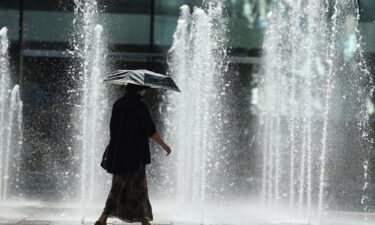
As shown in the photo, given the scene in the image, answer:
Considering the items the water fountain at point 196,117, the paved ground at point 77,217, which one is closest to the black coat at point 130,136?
the paved ground at point 77,217

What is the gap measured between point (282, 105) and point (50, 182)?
17.1 feet

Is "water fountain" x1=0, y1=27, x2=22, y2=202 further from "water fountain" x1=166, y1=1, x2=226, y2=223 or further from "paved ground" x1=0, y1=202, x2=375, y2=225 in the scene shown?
"water fountain" x1=166, y1=1, x2=226, y2=223

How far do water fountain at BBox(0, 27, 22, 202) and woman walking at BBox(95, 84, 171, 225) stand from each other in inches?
180

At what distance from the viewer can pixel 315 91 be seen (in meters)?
14.4

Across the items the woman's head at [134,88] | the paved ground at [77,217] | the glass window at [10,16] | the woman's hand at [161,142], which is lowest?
the paved ground at [77,217]

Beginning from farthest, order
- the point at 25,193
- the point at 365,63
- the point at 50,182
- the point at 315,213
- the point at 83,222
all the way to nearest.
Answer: the point at 365,63, the point at 50,182, the point at 25,193, the point at 315,213, the point at 83,222

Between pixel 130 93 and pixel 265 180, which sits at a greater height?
pixel 130 93

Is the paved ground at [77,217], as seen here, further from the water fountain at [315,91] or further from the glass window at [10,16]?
the glass window at [10,16]

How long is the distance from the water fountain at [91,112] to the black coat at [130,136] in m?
2.61

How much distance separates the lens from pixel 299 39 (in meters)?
13.3

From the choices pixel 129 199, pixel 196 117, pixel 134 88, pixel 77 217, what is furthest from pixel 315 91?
pixel 129 199

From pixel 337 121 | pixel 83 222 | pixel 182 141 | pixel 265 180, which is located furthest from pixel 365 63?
pixel 83 222

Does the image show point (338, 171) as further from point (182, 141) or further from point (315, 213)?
point (315, 213)

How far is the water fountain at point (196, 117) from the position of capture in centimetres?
945
